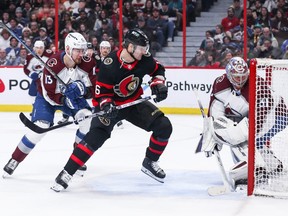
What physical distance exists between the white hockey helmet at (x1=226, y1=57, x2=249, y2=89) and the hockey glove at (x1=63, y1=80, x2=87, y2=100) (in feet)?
3.56

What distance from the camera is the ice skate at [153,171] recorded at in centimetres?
479

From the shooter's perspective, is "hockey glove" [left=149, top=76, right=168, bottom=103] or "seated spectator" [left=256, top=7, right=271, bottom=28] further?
"seated spectator" [left=256, top=7, right=271, bottom=28]

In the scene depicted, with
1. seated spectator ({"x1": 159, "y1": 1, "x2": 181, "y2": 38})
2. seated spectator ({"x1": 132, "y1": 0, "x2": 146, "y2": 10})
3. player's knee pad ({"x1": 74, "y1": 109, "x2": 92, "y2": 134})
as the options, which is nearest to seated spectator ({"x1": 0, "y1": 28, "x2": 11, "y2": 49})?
seated spectator ({"x1": 132, "y1": 0, "x2": 146, "y2": 10})

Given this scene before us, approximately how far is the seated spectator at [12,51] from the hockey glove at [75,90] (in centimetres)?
429

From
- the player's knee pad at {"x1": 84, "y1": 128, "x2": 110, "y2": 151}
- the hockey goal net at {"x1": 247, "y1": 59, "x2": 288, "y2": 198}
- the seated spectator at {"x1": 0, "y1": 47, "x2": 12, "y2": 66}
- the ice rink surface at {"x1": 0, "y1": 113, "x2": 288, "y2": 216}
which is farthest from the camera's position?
the seated spectator at {"x1": 0, "y1": 47, "x2": 12, "y2": 66}

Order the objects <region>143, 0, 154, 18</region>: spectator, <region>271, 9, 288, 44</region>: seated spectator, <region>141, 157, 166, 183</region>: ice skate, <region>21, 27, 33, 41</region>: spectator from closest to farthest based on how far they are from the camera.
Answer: <region>141, 157, 166, 183</region>: ice skate < <region>271, 9, 288, 44</region>: seated spectator < <region>143, 0, 154, 18</region>: spectator < <region>21, 27, 33, 41</region>: spectator

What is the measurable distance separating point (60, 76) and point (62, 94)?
183 mm

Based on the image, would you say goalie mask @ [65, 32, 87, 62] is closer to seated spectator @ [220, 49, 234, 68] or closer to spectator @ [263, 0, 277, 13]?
seated spectator @ [220, 49, 234, 68]

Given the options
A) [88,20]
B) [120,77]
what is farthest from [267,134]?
[88,20]

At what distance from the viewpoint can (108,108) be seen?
4430 mm

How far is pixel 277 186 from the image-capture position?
4305 mm

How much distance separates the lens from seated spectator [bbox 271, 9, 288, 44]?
8.52 metres

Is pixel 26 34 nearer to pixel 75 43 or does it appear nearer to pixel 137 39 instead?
pixel 75 43

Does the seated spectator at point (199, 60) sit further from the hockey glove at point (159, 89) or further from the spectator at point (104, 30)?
the hockey glove at point (159, 89)
